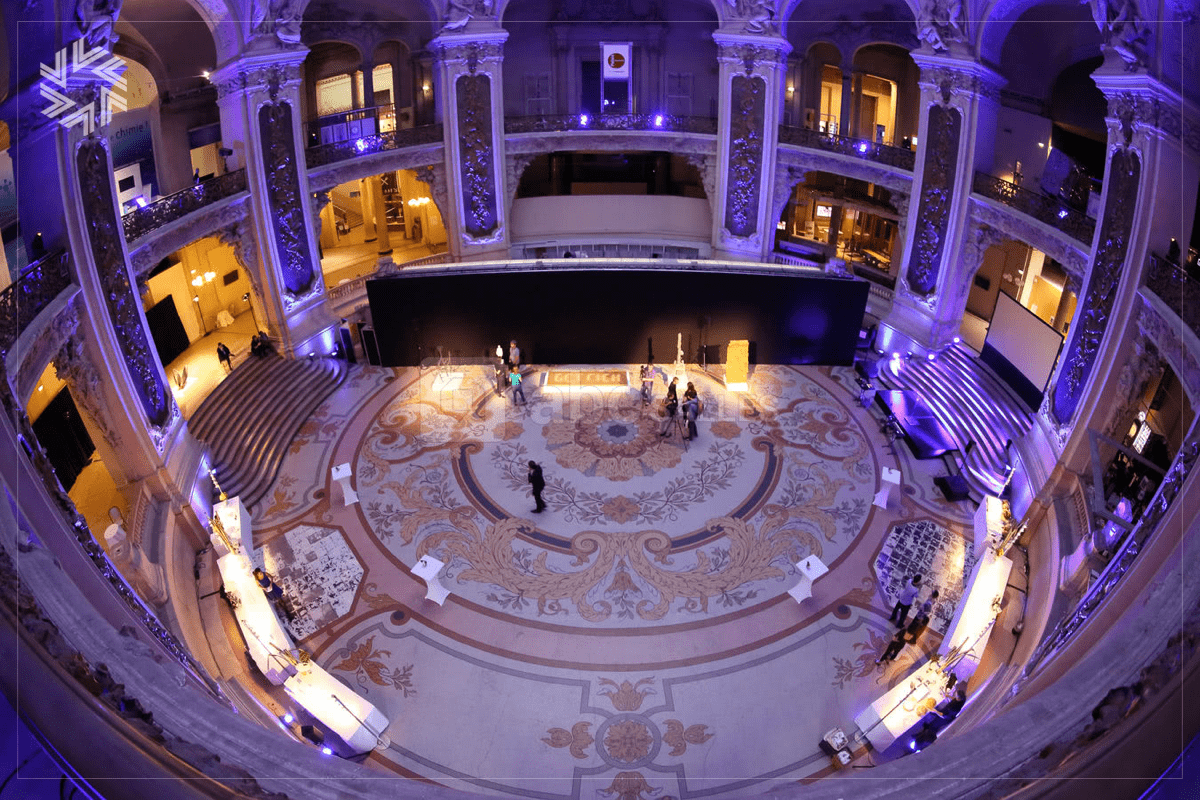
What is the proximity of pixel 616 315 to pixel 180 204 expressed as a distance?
9.17m

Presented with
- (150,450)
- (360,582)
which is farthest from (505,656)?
(150,450)

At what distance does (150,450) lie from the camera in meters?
12.5

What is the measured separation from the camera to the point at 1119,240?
11789 millimetres

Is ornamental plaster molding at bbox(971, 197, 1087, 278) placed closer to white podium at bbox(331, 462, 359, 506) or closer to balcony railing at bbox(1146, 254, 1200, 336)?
balcony railing at bbox(1146, 254, 1200, 336)

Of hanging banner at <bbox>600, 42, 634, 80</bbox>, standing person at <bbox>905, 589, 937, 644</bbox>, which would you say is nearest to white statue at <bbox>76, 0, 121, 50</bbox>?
hanging banner at <bbox>600, 42, 634, 80</bbox>

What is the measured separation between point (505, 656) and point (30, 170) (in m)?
9.17

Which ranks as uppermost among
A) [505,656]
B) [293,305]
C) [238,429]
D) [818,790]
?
[818,790]

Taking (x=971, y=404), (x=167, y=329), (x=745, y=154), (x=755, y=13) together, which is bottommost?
(x=971, y=404)

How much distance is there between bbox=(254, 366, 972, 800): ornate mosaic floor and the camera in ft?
32.4

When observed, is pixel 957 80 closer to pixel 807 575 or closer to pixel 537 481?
pixel 807 575

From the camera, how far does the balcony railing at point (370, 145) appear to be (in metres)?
18.1

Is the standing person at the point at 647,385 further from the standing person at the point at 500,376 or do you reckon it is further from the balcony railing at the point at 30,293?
the balcony railing at the point at 30,293

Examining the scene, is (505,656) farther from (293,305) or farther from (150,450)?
(293,305)

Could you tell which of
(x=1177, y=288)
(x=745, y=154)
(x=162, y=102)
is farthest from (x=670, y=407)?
(x=162, y=102)
